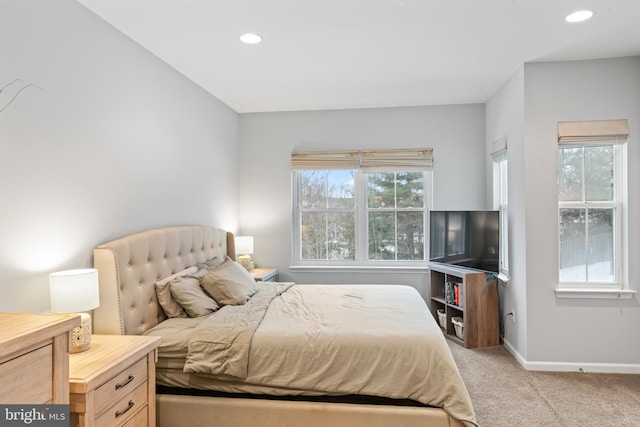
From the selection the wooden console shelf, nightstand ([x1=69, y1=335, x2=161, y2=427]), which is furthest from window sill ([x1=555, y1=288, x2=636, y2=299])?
nightstand ([x1=69, y1=335, x2=161, y2=427])

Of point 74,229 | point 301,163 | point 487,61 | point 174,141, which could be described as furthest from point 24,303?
point 487,61

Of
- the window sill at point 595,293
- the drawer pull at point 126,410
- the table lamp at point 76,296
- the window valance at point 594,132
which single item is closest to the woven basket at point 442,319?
the window sill at point 595,293

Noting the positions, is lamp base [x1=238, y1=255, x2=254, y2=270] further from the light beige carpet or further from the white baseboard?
the white baseboard

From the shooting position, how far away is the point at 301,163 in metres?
4.66

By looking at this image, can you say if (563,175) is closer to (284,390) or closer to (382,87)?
(382,87)

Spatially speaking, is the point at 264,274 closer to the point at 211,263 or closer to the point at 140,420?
the point at 211,263

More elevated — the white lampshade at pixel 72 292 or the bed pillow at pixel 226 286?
the white lampshade at pixel 72 292

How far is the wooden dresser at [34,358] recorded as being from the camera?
3.48ft

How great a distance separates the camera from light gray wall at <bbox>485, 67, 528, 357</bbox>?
3273 millimetres

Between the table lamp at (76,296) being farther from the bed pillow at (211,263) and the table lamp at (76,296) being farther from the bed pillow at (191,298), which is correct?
the bed pillow at (211,263)

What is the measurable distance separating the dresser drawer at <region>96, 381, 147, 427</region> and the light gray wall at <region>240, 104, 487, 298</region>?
285 centimetres

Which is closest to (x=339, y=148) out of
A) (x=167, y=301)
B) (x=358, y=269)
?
(x=358, y=269)

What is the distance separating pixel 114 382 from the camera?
1688 mm

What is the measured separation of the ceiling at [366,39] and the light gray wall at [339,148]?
65 cm
